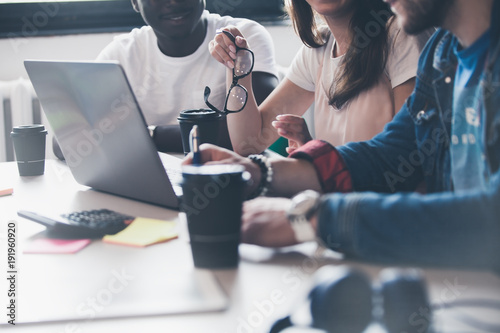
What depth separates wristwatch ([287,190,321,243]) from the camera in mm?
706

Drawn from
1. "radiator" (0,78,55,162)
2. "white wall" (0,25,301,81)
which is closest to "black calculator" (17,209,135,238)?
"radiator" (0,78,55,162)

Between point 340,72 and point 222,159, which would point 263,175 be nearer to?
point 222,159

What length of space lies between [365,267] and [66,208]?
0.58 m

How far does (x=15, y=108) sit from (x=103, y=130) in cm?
174

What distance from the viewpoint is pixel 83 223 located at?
0.83 m

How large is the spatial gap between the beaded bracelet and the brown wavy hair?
1.63 ft

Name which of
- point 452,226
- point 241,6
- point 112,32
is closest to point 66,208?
point 452,226

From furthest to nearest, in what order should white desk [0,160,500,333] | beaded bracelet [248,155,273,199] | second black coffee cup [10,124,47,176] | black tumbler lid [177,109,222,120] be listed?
second black coffee cup [10,124,47,176], black tumbler lid [177,109,222,120], beaded bracelet [248,155,273,199], white desk [0,160,500,333]

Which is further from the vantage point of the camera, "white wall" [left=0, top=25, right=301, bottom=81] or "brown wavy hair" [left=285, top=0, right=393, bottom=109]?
"white wall" [left=0, top=25, right=301, bottom=81]

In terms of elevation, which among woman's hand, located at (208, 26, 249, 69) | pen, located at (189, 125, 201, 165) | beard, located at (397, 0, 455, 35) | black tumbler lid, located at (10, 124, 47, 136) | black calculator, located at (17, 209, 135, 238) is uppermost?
beard, located at (397, 0, 455, 35)

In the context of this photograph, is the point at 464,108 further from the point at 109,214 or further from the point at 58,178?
the point at 58,178

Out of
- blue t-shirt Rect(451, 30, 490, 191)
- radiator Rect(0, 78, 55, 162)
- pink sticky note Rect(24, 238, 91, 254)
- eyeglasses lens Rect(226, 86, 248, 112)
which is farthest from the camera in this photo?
radiator Rect(0, 78, 55, 162)

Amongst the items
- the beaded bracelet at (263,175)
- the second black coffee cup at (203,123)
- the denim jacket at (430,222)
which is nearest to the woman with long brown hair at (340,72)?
the second black coffee cup at (203,123)

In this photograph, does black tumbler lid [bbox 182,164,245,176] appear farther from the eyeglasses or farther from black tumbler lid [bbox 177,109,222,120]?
the eyeglasses
